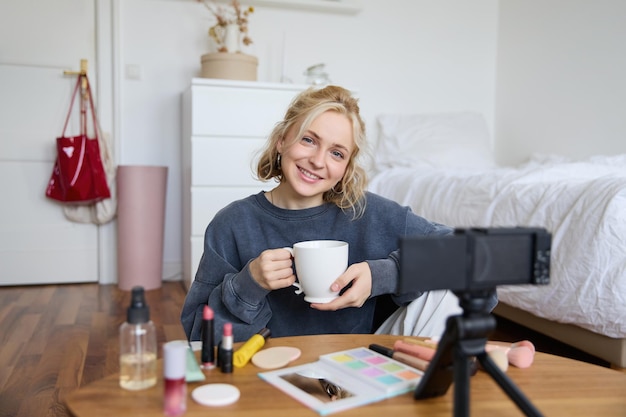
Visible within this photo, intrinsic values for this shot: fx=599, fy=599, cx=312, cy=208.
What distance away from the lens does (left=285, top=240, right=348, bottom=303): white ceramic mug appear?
833mm

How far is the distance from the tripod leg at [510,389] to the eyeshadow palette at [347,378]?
0.11 metres

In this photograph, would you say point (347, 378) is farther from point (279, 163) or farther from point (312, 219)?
point (279, 163)

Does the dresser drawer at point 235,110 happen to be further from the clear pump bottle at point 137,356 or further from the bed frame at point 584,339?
the clear pump bottle at point 137,356

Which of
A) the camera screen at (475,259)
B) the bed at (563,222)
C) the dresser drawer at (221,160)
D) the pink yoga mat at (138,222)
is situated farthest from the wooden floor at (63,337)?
the camera screen at (475,259)

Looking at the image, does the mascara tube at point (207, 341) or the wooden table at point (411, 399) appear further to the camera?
the mascara tube at point (207, 341)

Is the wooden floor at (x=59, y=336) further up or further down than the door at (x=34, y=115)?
further down

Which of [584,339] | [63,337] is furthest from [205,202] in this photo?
[584,339]

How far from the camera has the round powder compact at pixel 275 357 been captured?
75 cm

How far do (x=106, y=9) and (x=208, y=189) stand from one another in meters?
1.14

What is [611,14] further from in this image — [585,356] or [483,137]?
[585,356]

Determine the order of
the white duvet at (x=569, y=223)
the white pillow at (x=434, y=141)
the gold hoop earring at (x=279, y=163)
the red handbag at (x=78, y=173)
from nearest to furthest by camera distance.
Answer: the gold hoop earring at (x=279, y=163) < the white duvet at (x=569, y=223) < the red handbag at (x=78, y=173) < the white pillow at (x=434, y=141)

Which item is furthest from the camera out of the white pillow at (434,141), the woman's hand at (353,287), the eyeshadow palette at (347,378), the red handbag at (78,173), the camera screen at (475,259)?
the white pillow at (434,141)

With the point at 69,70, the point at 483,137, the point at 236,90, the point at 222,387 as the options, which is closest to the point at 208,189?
the point at 236,90

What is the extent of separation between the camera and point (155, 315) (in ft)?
8.46
